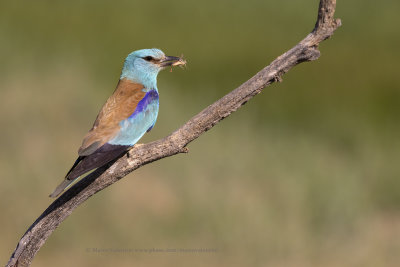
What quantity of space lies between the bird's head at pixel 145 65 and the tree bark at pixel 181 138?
96 centimetres

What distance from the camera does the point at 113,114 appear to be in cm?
473

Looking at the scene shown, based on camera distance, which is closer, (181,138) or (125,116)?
(181,138)

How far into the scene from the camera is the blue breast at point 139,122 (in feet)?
14.9

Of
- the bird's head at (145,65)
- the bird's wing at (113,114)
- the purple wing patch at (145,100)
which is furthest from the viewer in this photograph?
the bird's head at (145,65)

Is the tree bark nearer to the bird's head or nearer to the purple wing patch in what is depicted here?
the purple wing patch

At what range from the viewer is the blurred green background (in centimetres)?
761

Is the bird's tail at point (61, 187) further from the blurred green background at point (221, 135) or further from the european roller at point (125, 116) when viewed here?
the blurred green background at point (221, 135)

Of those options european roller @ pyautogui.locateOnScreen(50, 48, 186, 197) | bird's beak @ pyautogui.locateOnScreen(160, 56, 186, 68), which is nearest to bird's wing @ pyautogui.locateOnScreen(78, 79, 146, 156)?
european roller @ pyautogui.locateOnScreen(50, 48, 186, 197)

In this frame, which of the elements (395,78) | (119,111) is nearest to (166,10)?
(395,78)

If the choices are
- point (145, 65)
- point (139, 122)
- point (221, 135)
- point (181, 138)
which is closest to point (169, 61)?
point (145, 65)

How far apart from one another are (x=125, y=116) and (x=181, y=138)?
663 mm

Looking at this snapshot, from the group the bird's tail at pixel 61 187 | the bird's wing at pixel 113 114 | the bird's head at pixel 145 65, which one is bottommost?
the bird's tail at pixel 61 187

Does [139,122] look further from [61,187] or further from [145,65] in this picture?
[61,187]

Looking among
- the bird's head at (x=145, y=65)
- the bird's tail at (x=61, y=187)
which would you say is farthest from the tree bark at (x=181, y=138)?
the bird's head at (x=145, y=65)
